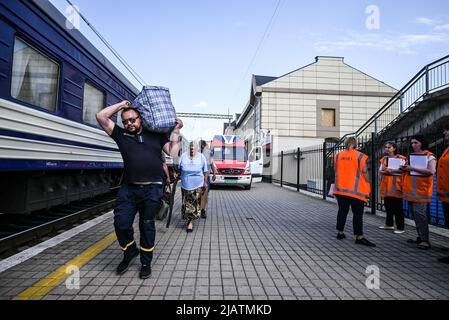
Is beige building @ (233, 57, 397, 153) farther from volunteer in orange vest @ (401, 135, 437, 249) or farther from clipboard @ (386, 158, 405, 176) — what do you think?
volunteer in orange vest @ (401, 135, 437, 249)

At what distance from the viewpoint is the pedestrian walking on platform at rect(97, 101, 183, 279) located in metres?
3.25

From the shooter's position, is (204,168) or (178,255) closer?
(178,255)

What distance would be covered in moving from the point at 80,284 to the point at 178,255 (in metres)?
1.35

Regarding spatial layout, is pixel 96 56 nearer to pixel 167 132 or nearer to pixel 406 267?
pixel 167 132

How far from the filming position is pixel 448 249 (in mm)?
4508

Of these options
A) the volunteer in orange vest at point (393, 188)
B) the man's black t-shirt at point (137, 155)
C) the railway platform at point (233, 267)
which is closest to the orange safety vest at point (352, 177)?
the railway platform at point (233, 267)

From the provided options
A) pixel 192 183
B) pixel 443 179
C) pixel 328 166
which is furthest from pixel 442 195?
pixel 328 166

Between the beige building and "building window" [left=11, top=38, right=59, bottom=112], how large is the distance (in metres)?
19.6

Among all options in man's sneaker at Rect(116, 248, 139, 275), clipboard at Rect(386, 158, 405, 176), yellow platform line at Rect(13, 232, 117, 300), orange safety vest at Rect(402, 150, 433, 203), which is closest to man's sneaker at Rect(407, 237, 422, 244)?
orange safety vest at Rect(402, 150, 433, 203)

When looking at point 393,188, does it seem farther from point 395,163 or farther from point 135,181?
point 135,181

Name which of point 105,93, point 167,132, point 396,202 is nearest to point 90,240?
point 167,132

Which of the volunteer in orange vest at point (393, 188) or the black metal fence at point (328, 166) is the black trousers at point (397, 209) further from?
the black metal fence at point (328, 166)

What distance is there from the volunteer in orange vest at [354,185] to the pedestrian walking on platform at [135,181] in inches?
127

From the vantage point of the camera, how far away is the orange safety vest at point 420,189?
4610 millimetres
